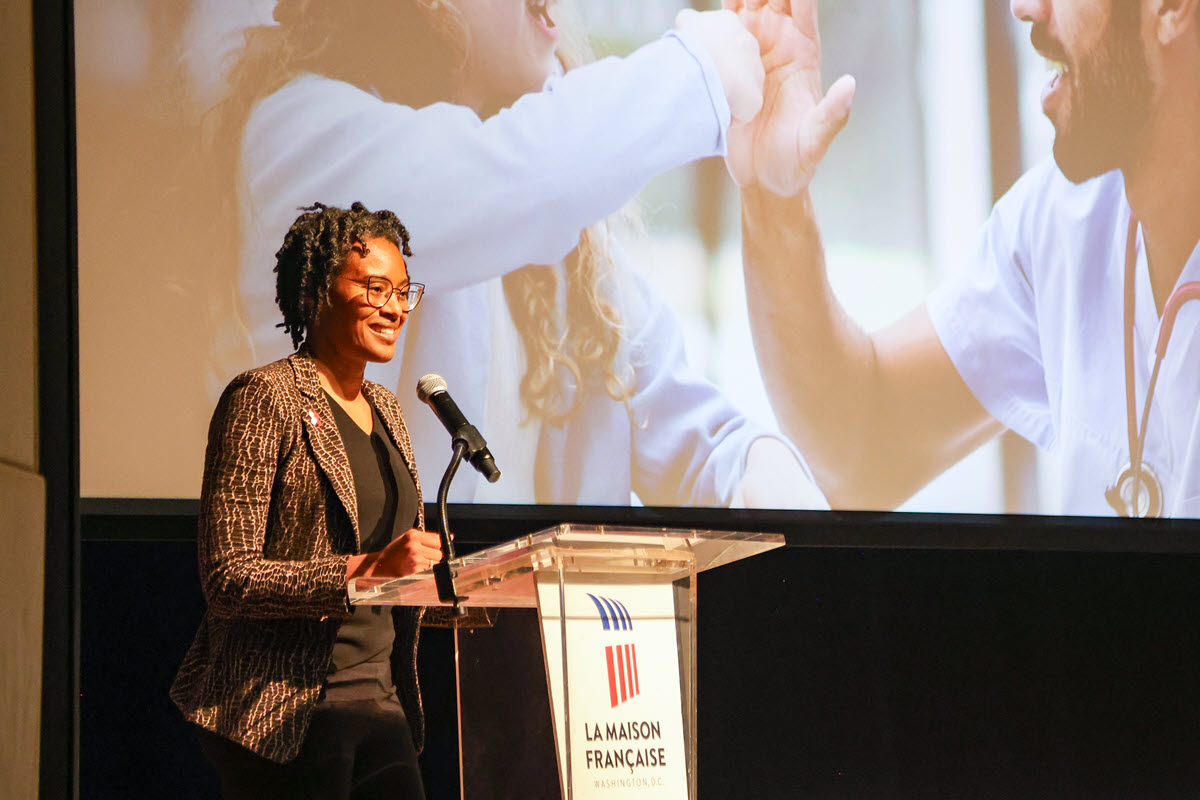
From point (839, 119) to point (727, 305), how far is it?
0.69m

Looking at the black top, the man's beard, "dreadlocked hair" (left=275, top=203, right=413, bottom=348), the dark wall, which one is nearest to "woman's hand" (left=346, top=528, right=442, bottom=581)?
the black top

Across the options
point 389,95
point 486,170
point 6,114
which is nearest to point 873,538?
point 486,170

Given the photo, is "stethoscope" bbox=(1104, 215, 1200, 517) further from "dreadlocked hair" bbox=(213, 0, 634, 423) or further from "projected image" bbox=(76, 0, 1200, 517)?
"dreadlocked hair" bbox=(213, 0, 634, 423)

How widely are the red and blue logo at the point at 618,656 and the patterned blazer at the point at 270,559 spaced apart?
1.16 ft

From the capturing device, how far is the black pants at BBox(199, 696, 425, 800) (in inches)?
66.0

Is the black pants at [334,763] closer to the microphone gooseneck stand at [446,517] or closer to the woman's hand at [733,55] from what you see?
the microphone gooseneck stand at [446,517]

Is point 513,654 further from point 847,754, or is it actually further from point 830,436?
point 847,754

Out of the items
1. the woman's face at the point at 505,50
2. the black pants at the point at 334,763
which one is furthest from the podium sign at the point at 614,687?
the woman's face at the point at 505,50

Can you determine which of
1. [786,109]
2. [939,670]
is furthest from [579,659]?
[939,670]

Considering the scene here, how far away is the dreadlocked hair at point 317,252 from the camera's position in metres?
1.96

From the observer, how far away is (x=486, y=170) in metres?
3.34

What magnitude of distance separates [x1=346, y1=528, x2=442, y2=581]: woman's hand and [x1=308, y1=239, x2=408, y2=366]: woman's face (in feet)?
1.49

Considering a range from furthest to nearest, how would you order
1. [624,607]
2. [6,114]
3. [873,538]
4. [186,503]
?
[873,538] → [186,503] → [624,607] → [6,114]

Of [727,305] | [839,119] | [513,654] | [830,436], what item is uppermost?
[839,119]
